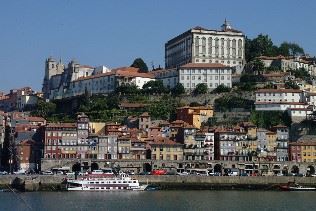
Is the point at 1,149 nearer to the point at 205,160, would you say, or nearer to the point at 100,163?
the point at 100,163

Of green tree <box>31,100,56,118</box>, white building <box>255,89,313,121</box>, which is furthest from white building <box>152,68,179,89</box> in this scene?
green tree <box>31,100,56,118</box>

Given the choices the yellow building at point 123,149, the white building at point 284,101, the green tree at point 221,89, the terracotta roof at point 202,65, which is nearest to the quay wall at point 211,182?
the yellow building at point 123,149

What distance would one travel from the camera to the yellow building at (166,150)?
70750 mm

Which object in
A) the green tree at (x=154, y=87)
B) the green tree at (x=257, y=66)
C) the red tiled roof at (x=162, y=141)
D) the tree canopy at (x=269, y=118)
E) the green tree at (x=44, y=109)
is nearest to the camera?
the red tiled roof at (x=162, y=141)

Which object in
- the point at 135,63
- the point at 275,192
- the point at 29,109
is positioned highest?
the point at 135,63

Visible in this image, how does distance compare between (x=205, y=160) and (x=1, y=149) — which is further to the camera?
(x=1, y=149)

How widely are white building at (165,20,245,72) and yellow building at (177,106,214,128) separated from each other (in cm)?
1435

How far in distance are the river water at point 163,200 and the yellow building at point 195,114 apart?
1889 cm

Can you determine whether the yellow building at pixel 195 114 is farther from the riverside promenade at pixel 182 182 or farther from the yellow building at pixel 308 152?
the riverside promenade at pixel 182 182

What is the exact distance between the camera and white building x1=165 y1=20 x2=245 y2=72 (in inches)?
3696

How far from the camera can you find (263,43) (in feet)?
330

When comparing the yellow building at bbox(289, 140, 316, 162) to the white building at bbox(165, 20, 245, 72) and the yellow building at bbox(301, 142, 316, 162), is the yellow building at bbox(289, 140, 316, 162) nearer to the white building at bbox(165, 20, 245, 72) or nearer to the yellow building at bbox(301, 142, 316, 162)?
the yellow building at bbox(301, 142, 316, 162)

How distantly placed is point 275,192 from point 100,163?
17608 mm

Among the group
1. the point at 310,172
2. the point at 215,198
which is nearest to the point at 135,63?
the point at 310,172
